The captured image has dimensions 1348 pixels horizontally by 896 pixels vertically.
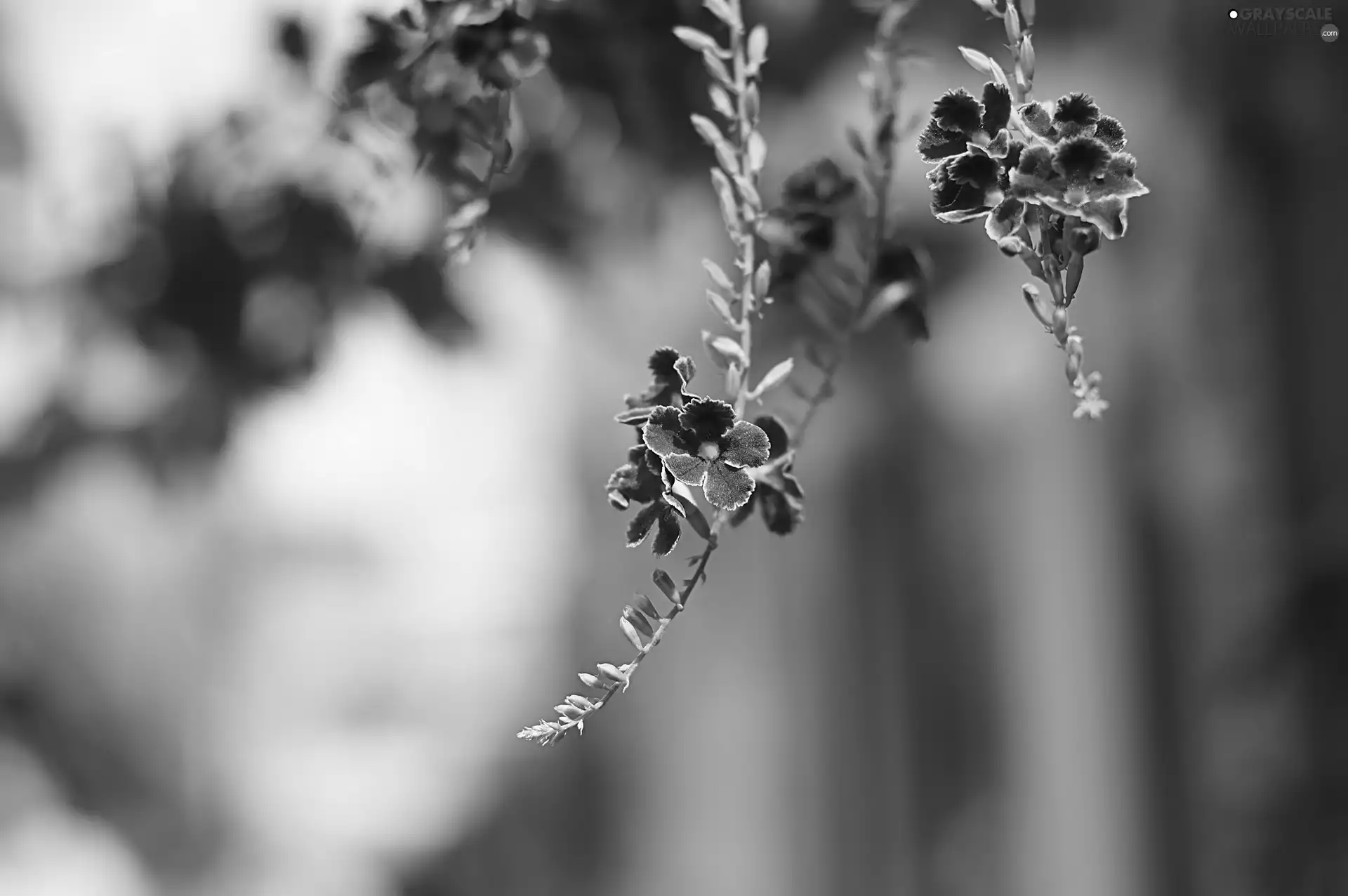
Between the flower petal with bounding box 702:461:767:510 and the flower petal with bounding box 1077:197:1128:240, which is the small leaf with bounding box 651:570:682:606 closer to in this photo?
the flower petal with bounding box 702:461:767:510

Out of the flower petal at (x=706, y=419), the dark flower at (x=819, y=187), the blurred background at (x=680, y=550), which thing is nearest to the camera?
the flower petal at (x=706, y=419)

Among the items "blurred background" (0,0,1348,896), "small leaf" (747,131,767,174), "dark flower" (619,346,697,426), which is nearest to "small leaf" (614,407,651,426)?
"dark flower" (619,346,697,426)

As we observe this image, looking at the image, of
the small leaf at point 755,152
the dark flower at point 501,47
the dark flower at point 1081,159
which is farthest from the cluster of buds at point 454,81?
the dark flower at point 1081,159

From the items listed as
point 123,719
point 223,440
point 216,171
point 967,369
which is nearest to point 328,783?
point 123,719

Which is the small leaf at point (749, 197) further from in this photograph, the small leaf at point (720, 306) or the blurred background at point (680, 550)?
the blurred background at point (680, 550)

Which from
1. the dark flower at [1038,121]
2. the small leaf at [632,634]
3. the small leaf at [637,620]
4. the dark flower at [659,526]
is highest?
the dark flower at [1038,121]

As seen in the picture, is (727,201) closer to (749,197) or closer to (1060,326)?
(749,197)
